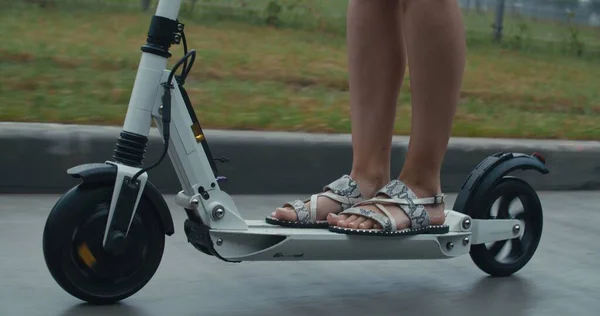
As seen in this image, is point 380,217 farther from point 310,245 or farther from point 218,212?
point 218,212

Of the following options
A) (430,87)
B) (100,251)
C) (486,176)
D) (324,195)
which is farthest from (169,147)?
(486,176)

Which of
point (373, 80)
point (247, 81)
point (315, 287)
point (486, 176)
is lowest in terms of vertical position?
point (247, 81)

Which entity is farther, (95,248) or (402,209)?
(402,209)

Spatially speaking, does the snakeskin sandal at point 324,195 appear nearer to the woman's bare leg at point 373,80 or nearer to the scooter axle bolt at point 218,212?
the woman's bare leg at point 373,80

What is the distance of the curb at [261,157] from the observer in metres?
4.48

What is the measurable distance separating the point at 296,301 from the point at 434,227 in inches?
18.4

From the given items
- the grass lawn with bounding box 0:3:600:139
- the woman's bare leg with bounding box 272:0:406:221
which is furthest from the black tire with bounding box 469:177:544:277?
the grass lawn with bounding box 0:3:600:139

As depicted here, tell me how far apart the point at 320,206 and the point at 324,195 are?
53 millimetres

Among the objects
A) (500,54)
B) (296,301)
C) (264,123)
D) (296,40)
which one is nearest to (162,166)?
(264,123)

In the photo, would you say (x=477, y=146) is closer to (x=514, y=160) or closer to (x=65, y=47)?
(x=514, y=160)

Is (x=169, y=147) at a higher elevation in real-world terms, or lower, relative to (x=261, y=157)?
higher

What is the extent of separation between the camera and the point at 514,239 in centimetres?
349

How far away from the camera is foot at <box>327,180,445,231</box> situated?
303 cm

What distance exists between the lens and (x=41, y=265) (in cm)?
329
